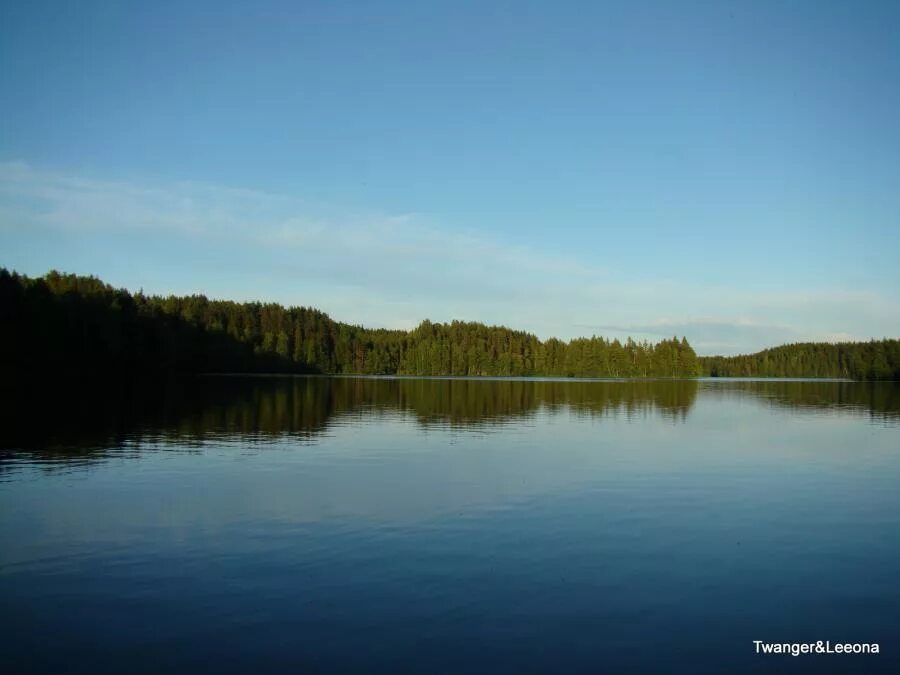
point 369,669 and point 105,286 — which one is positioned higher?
point 105,286

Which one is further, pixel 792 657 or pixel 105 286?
pixel 105 286

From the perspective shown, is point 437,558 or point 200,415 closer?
point 437,558

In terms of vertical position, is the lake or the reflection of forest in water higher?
the reflection of forest in water

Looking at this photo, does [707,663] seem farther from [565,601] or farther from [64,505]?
[64,505]

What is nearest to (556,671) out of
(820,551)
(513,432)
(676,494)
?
(820,551)

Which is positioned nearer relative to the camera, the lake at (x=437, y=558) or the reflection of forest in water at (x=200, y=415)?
the lake at (x=437, y=558)

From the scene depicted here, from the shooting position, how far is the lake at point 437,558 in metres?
12.6

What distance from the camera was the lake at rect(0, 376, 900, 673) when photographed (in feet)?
41.4

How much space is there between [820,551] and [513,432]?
31.9 m

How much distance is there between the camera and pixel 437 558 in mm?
18125

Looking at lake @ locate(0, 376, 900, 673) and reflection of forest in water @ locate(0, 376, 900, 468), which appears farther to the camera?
reflection of forest in water @ locate(0, 376, 900, 468)

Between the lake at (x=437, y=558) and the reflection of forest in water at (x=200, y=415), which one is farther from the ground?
the reflection of forest in water at (x=200, y=415)

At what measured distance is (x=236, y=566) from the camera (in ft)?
56.2

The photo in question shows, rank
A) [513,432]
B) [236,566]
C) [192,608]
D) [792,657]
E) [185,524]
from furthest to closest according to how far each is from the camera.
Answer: [513,432], [185,524], [236,566], [192,608], [792,657]
